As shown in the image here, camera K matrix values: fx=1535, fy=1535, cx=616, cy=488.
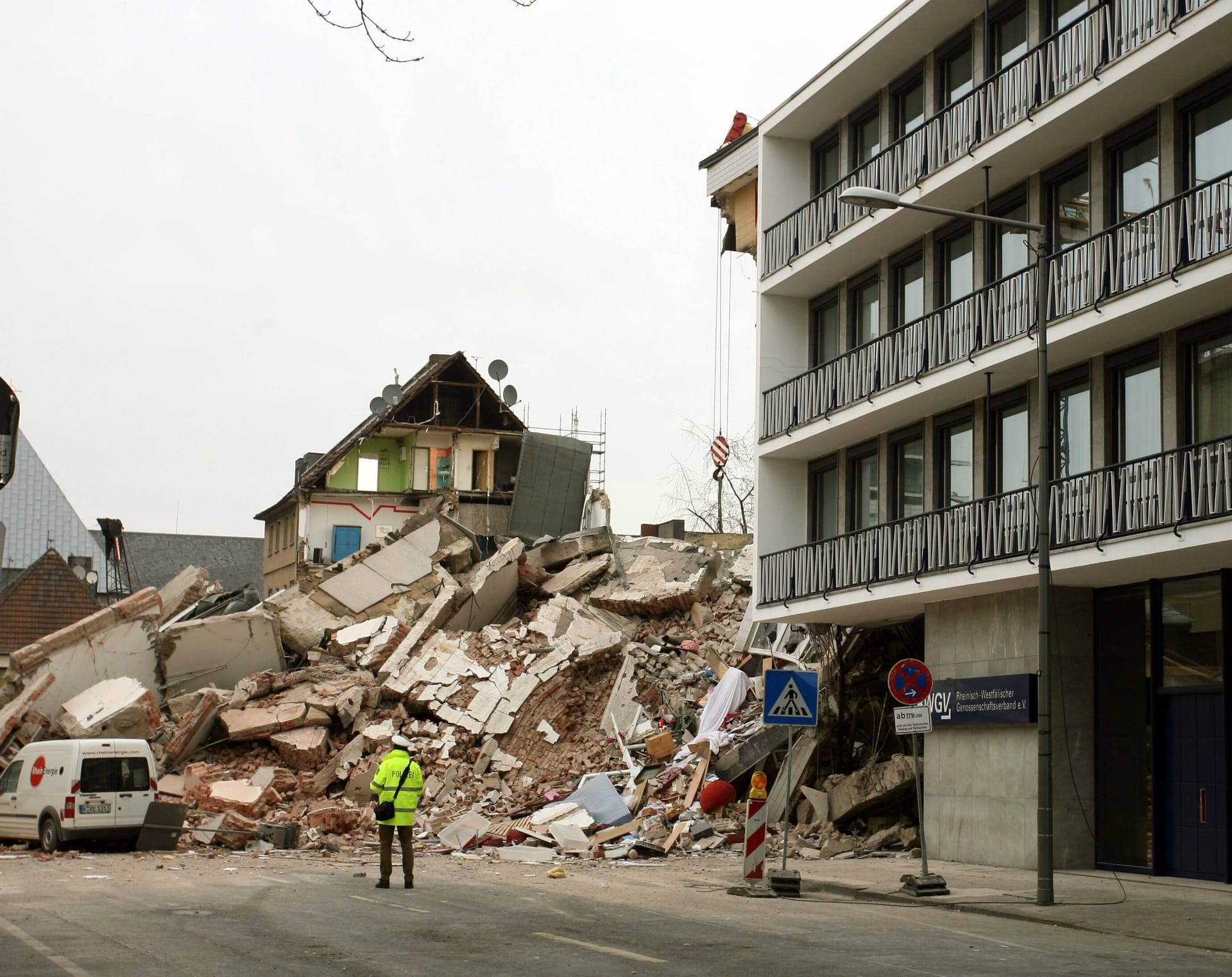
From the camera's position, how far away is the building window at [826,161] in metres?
29.1

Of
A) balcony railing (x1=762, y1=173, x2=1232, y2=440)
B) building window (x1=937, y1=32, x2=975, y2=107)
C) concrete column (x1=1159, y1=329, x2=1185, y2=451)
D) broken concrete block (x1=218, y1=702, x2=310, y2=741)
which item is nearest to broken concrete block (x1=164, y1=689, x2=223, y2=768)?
broken concrete block (x1=218, y1=702, x2=310, y2=741)

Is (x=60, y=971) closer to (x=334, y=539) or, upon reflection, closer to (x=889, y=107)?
(x=889, y=107)

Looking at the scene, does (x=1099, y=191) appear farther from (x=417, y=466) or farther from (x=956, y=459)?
(x=417, y=466)

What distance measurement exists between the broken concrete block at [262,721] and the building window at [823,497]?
10.8 m

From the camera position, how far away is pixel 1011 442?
77.5 feet

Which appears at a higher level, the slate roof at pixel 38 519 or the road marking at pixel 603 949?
the slate roof at pixel 38 519

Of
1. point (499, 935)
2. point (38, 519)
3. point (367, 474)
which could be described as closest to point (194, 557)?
point (38, 519)

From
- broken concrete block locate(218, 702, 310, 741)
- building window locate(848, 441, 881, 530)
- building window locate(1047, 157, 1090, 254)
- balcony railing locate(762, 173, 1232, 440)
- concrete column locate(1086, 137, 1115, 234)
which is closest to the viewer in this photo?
balcony railing locate(762, 173, 1232, 440)

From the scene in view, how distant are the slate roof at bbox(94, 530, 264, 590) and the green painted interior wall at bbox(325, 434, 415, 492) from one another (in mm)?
32179

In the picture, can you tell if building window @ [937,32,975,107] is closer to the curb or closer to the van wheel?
the curb

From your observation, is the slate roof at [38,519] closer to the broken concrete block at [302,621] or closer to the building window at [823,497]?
the broken concrete block at [302,621]

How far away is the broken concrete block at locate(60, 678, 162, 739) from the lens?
3134 cm

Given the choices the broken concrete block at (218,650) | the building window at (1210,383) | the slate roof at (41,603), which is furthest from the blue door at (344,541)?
the building window at (1210,383)

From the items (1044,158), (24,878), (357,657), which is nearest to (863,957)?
(24,878)
